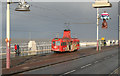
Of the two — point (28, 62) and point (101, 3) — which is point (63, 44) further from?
point (101, 3)

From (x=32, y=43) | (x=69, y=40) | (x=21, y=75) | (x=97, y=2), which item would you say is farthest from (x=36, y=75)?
(x=69, y=40)

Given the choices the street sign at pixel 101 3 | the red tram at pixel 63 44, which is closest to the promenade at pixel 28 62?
the red tram at pixel 63 44

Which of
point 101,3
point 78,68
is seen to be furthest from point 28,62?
point 101,3

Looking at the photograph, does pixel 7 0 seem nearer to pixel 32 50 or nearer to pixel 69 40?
pixel 32 50

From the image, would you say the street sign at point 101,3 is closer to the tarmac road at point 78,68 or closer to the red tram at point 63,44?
the tarmac road at point 78,68

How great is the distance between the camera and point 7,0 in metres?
15.9

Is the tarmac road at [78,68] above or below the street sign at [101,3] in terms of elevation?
below

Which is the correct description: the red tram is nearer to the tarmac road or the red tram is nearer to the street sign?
the tarmac road

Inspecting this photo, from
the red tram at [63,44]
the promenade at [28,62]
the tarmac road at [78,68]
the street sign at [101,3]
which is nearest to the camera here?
the street sign at [101,3]

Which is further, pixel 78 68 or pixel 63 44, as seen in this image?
pixel 63 44

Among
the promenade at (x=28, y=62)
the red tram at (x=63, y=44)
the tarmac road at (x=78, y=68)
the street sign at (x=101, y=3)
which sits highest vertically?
the street sign at (x=101, y=3)

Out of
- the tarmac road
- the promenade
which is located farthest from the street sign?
the promenade

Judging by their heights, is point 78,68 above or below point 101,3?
below

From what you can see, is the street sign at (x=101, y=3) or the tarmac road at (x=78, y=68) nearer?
the street sign at (x=101, y=3)
